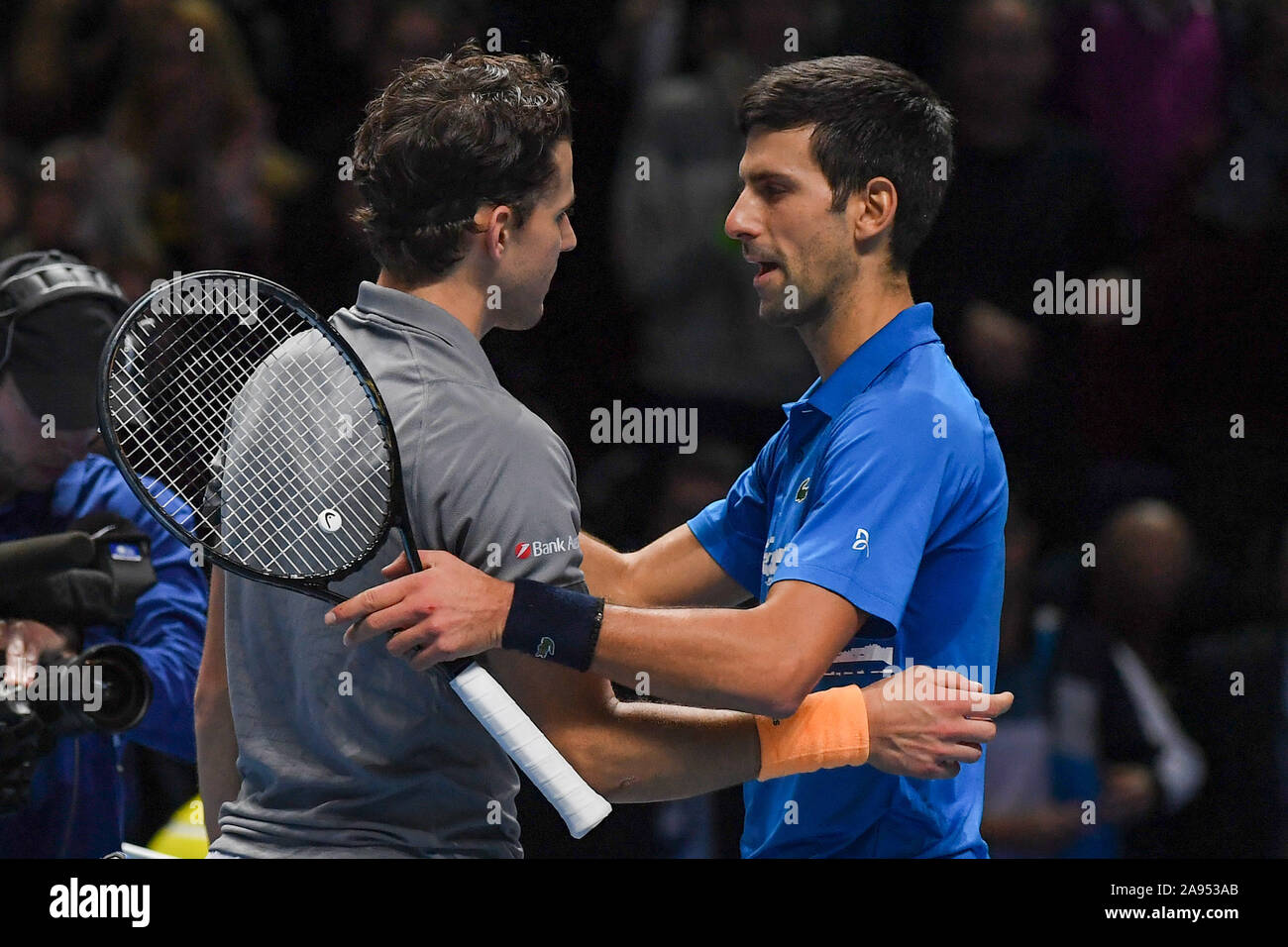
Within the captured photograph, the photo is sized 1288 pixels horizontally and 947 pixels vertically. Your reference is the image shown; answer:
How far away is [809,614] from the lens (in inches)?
73.5

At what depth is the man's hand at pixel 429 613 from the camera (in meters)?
1.63

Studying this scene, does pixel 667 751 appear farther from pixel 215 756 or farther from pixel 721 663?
pixel 215 756

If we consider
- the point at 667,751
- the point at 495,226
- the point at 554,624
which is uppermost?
the point at 495,226

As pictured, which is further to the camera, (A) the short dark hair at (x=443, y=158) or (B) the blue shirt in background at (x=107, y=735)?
(B) the blue shirt in background at (x=107, y=735)

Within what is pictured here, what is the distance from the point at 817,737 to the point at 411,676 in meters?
0.48

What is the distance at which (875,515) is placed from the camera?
1889mm

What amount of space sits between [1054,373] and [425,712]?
2.30 meters

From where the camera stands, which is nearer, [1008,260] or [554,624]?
[554,624]

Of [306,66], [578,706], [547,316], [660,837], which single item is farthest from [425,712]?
[306,66]

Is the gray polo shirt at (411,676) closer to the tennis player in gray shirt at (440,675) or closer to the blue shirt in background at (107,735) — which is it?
the tennis player in gray shirt at (440,675)

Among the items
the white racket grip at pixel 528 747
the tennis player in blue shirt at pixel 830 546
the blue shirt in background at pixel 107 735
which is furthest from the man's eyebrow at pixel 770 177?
the blue shirt in background at pixel 107 735

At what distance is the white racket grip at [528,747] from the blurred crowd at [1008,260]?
5.07 feet

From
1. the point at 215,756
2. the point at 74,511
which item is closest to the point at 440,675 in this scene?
the point at 215,756
